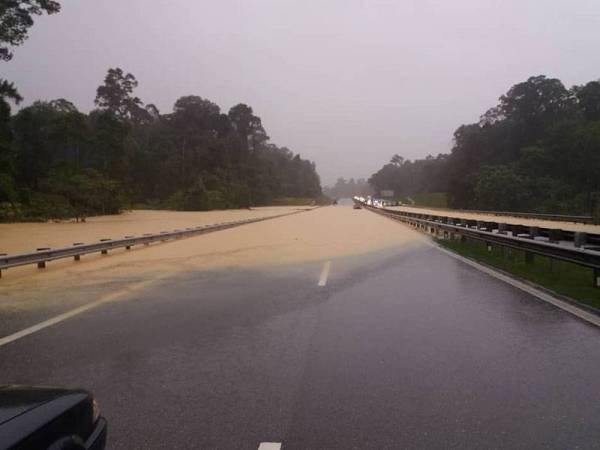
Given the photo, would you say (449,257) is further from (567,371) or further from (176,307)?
(567,371)

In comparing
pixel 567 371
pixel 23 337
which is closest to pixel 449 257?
pixel 567 371

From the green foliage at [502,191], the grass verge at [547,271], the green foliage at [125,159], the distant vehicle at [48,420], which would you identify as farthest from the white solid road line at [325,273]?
the green foliage at [502,191]

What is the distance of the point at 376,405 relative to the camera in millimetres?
4977

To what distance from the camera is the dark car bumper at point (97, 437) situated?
3.08 metres

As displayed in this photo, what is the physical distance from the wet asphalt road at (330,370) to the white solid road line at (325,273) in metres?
2.02

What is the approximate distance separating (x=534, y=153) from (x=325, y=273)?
7315cm

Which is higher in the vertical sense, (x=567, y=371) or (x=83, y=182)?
(x=83, y=182)

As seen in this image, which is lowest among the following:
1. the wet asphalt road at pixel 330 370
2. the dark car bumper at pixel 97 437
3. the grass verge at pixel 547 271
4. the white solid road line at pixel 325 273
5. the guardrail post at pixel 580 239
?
the grass verge at pixel 547 271

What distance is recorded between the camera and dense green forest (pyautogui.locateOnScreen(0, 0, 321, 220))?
50.5 m

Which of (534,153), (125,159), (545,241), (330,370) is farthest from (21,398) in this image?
(125,159)

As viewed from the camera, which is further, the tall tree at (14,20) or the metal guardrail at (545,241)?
the tall tree at (14,20)

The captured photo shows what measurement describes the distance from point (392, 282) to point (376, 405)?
7732 millimetres

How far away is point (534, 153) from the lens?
7869cm

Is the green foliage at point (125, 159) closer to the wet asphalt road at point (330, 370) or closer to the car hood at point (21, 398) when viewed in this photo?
the wet asphalt road at point (330, 370)
